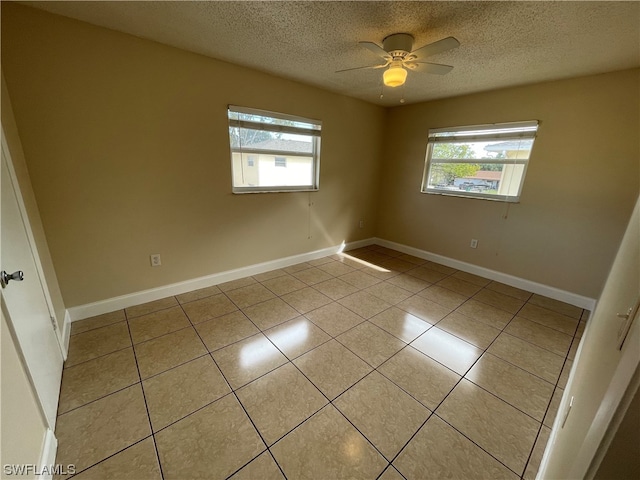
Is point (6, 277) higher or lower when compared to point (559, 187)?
lower

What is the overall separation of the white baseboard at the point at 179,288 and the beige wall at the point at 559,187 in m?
2.24

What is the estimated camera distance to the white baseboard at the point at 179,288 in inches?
88.5

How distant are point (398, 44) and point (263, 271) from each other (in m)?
2.72

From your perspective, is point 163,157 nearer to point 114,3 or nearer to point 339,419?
point 114,3

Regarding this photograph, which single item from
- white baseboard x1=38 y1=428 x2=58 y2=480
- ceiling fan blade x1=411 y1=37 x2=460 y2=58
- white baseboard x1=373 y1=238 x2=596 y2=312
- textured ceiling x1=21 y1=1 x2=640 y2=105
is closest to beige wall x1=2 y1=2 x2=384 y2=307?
textured ceiling x1=21 y1=1 x2=640 y2=105

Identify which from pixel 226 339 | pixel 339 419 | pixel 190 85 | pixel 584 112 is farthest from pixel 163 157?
pixel 584 112

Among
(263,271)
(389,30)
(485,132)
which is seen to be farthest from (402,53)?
(263,271)

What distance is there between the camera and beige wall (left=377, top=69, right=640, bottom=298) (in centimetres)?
234

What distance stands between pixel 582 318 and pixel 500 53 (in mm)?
2613

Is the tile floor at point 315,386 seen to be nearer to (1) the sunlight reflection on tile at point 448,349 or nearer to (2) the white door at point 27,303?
(1) the sunlight reflection on tile at point 448,349

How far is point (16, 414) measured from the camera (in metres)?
0.93

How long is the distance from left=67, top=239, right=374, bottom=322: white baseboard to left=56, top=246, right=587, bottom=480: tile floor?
0.09m

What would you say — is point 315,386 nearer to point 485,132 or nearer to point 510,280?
point 510,280

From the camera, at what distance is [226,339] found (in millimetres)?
2049
